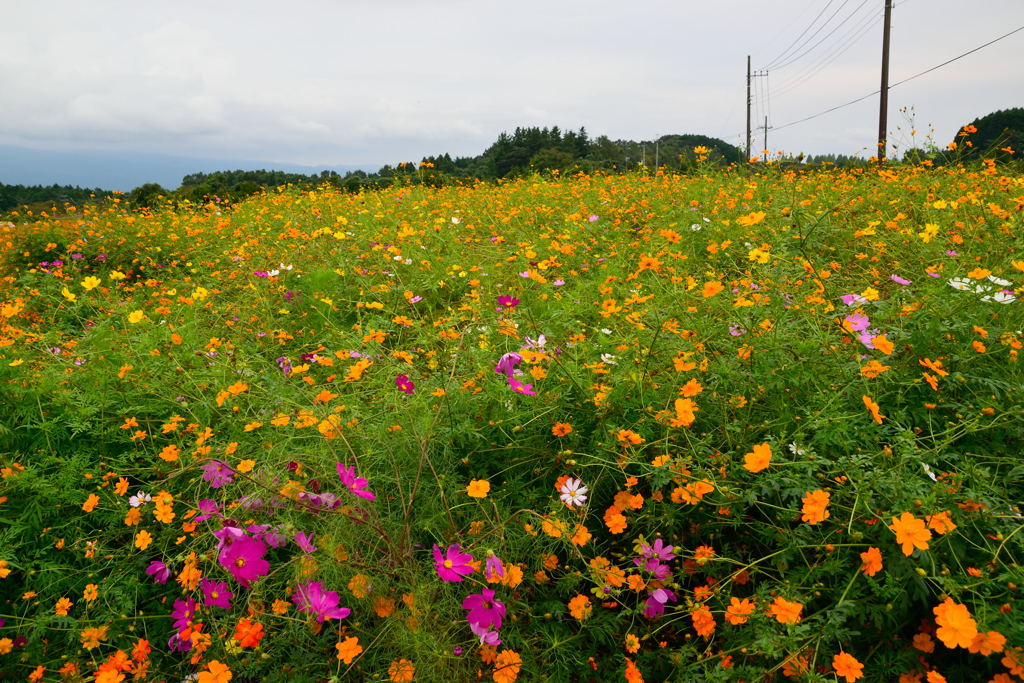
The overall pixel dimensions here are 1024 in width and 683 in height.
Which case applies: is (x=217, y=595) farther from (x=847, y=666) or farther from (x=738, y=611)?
(x=847, y=666)

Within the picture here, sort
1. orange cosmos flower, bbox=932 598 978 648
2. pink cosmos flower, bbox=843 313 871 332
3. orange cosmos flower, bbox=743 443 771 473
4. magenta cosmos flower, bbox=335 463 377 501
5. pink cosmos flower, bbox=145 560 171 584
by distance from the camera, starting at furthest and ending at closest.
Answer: pink cosmos flower, bbox=843 313 871 332 < pink cosmos flower, bbox=145 560 171 584 < magenta cosmos flower, bbox=335 463 377 501 < orange cosmos flower, bbox=743 443 771 473 < orange cosmos flower, bbox=932 598 978 648

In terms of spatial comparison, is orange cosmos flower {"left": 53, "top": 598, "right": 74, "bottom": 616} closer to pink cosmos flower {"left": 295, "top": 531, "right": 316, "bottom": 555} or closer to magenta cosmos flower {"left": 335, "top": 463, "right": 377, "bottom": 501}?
pink cosmos flower {"left": 295, "top": 531, "right": 316, "bottom": 555}

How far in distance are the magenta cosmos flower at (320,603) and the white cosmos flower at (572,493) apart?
1.76 feet

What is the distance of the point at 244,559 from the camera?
1.16m

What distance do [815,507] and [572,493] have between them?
525 mm

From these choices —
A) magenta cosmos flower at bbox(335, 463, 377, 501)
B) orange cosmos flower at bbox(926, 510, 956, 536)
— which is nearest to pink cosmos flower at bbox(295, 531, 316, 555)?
magenta cosmos flower at bbox(335, 463, 377, 501)

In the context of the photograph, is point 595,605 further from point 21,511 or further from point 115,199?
point 115,199

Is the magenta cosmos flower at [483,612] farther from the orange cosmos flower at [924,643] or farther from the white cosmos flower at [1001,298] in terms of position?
the white cosmos flower at [1001,298]

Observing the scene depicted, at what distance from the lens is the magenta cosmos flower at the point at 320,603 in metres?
1.13

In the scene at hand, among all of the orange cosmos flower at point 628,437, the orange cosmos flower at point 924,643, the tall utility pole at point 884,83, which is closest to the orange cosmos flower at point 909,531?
the orange cosmos flower at point 924,643

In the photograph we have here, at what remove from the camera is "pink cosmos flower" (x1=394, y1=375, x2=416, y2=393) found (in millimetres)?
1585

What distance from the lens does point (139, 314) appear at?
218cm

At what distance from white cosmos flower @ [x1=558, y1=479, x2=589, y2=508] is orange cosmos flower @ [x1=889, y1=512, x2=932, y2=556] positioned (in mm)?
610

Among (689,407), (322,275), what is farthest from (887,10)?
(689,407)
